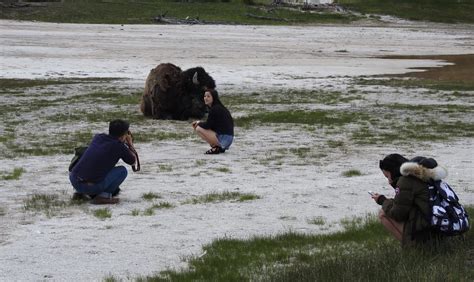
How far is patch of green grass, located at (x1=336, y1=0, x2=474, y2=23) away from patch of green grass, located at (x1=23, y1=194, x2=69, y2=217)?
236ft

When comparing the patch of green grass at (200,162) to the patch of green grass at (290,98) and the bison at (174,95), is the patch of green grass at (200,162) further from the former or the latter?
the patch of green grass at (290,98)

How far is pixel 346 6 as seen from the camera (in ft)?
277

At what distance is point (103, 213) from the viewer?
32.3ft

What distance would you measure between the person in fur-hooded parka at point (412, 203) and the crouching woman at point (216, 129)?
7071mm

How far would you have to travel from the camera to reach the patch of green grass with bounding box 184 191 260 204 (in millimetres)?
10567

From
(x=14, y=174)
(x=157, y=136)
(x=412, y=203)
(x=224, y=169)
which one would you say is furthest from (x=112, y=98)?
(x=412, y=203)

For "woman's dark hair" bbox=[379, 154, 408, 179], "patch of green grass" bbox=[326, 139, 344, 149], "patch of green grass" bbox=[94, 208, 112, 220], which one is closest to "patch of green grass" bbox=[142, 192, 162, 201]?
"patch of green grass" bbox=[94, 208, 112, 220]

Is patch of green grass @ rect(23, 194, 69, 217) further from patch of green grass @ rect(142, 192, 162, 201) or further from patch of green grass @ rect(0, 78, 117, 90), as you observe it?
patch of green grass @ rect(0, 78, 117, 90)

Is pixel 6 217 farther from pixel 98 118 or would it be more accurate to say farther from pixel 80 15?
pixel 80 15

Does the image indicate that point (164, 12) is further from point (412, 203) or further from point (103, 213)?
point (412, 203)

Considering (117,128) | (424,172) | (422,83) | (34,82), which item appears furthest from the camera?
(422,83)

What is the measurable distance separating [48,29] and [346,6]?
38.9 metres

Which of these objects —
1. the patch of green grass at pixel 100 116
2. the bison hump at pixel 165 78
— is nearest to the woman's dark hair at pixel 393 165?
the patch of green grass at pixel 100 116

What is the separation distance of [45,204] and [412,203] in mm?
4785
